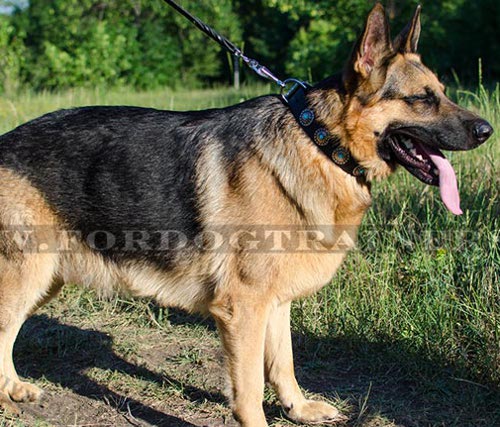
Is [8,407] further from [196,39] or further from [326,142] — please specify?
[196,39]

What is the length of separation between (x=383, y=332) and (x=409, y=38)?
1830 mm

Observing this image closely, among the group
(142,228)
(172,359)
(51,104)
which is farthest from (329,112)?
(51,104)

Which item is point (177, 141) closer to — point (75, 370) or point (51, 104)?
point (75, 370)

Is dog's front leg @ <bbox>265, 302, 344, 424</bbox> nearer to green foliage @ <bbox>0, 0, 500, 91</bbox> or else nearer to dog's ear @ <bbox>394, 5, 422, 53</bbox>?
dog's ear @ <bbox>394, 5, 422, 53</bbox>

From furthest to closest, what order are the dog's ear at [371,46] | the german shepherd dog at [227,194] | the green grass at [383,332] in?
1. the green grass at [383,332]
2. the german shepherd dog at [227,194]
3. the dog's ear at [371,46]

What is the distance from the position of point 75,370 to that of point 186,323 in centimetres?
86

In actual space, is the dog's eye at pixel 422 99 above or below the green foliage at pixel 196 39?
below

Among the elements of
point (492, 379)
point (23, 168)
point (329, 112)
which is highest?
point (329, 112)

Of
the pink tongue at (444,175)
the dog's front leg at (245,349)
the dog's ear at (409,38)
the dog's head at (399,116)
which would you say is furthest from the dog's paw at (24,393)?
the dog's ear at (409,38)

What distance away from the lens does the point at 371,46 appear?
2846 millimetres

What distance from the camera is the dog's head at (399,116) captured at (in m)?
2.80

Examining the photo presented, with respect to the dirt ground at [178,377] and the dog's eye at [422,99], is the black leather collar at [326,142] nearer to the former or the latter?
the dog's eye at [422,99]

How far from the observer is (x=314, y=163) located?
296 cm

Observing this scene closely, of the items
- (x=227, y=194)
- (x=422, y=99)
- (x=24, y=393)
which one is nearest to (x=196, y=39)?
(x=24, y=393)
